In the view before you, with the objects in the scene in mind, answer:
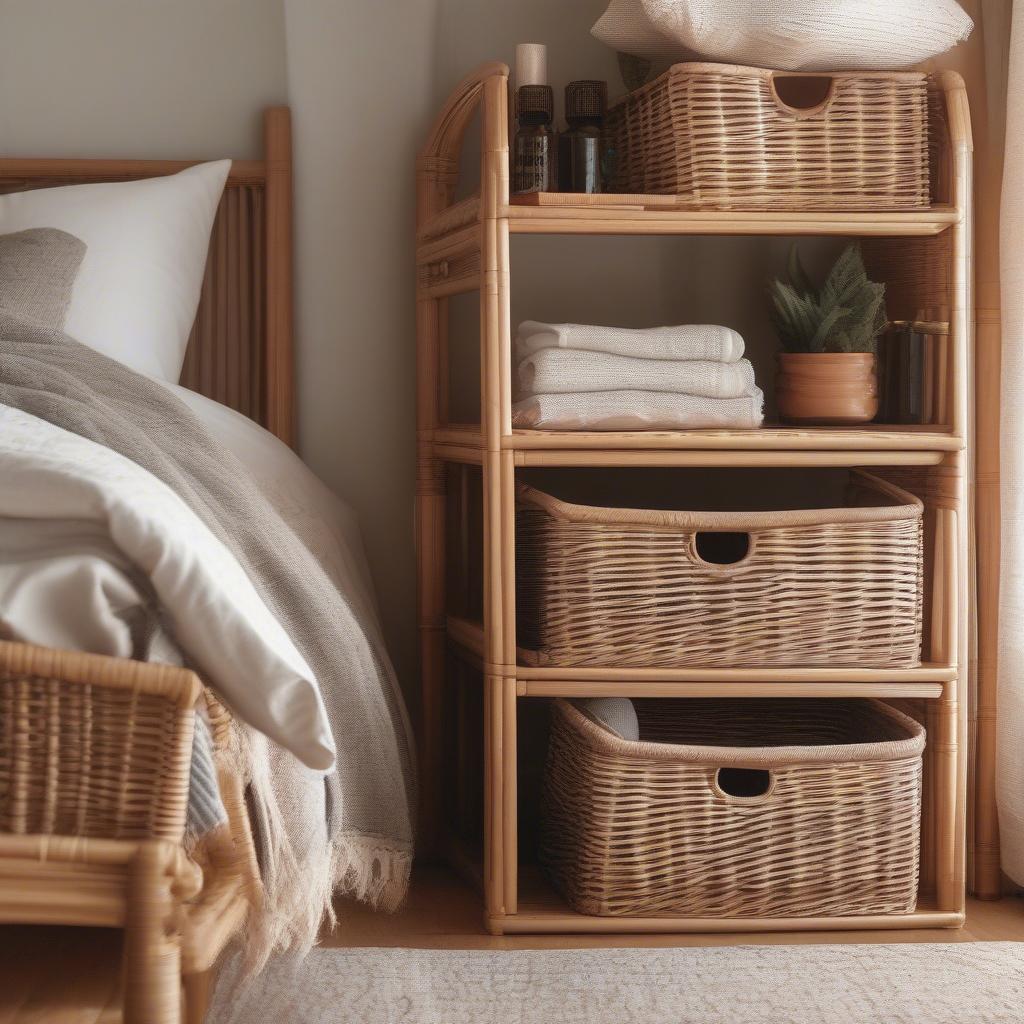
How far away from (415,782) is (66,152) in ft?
4.15

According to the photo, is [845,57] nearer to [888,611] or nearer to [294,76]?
[888,611]

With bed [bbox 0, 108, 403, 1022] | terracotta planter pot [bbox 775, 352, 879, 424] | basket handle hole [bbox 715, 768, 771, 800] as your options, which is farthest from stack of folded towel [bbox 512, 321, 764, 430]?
bed [bbox 0, 108, 403, 1022]

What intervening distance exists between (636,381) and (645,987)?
0.78m

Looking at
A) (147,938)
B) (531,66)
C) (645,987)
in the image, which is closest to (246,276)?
(531,66)

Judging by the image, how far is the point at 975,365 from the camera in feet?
6.33

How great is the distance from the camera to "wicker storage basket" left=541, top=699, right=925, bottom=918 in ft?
5.48

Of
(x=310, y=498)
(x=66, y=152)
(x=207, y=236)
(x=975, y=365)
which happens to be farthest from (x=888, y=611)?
(x=66, y=152)

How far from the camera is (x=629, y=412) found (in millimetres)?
1684

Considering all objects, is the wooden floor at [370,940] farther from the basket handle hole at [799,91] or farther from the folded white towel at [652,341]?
the basket handle hole at [799,91]

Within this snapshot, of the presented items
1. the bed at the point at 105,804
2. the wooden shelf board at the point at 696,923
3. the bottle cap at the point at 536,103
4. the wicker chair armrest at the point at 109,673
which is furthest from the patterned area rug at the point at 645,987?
the bottle cap at the point at 536,103

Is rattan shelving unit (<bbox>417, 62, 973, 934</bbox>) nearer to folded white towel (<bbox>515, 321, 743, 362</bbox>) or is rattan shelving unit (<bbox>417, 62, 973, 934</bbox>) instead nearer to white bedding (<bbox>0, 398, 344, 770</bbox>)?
folded white towel (<bbox>515, 321, 743, 362</bbox>)

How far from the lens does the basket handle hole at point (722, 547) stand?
2.13 metres

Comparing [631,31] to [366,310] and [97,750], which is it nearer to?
[366,310]

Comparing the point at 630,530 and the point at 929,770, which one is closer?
the point at 630,530
